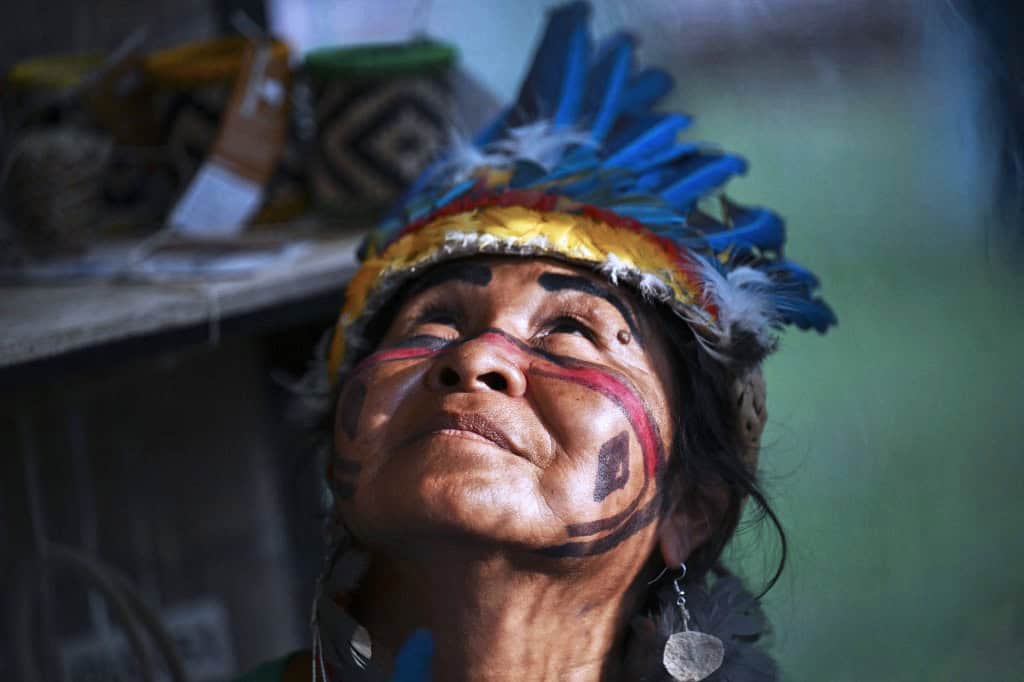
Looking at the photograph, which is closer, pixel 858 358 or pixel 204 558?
pixel 858 358

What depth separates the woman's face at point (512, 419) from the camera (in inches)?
48.9

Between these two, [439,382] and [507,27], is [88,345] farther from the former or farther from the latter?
[507,27]

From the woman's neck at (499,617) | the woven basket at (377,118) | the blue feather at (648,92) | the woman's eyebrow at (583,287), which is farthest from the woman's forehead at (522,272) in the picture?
the woven basket at (377,118)

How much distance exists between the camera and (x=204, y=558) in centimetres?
265

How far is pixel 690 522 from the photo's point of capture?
4.74 feet

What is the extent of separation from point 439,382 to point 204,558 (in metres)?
1.52

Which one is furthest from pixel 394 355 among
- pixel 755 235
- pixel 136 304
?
pixel 136 304

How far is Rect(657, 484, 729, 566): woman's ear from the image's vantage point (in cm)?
141

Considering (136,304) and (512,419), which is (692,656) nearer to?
(512,419)

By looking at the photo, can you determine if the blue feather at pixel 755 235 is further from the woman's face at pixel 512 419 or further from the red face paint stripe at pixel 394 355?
the red face paint stripe at pixel 394 355

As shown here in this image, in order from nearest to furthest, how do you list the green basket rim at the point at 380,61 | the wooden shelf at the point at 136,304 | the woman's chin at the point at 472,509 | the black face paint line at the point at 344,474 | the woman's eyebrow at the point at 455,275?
1. the woman's chin at the point at 472,509
2. the black face paint line at the point at 344,474
3. the woman's eyebrow at the point at 455,275
4. the wooden shelf at the point at 136,304
5. the green basket rim at the point at 380,61

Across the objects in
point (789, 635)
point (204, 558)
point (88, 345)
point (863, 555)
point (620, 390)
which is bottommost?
point (204, 558)

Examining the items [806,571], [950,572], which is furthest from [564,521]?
[950,572]

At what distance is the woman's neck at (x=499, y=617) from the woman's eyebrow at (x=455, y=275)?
341mm
